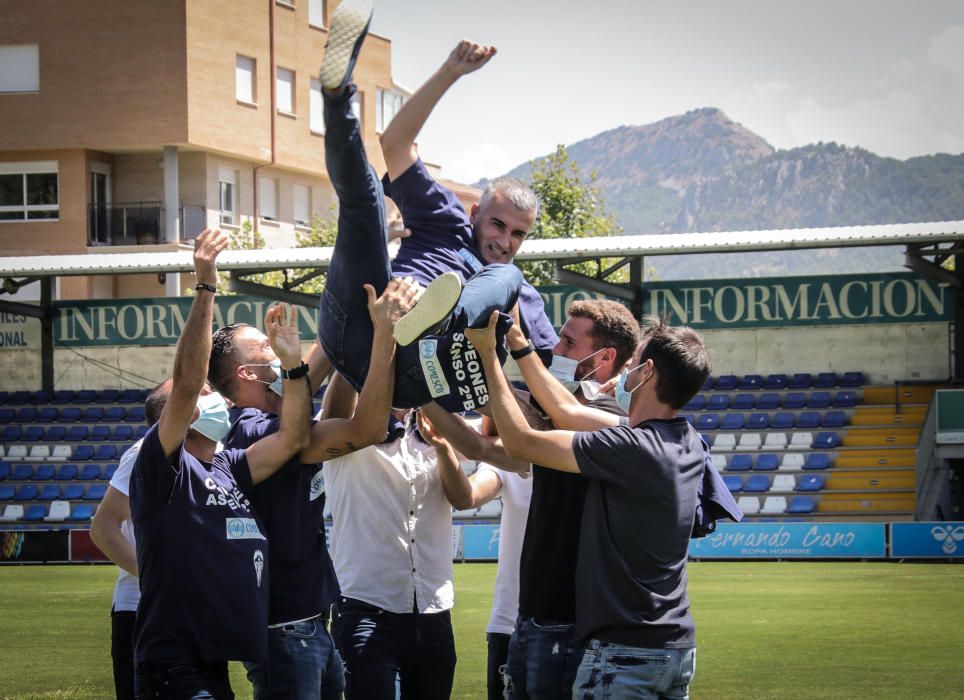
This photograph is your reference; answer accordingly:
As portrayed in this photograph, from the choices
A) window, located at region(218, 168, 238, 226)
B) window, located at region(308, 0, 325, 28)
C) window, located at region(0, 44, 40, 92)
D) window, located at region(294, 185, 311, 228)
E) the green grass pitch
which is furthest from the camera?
window, located at region(308, 0, 325, 28)

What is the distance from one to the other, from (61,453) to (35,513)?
2.37 meters

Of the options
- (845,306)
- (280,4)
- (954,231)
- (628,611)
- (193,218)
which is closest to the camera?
(628,611)

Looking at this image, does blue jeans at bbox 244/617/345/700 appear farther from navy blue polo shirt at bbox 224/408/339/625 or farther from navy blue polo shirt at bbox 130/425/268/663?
navy blue polo shirt at bbox 130/425/268/663

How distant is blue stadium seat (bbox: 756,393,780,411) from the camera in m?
27.5

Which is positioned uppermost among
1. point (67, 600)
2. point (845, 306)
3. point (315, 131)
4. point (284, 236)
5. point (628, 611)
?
point (315, 131)

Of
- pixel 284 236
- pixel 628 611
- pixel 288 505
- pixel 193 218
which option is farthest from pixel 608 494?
pixel 284 236

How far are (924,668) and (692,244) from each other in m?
13.2

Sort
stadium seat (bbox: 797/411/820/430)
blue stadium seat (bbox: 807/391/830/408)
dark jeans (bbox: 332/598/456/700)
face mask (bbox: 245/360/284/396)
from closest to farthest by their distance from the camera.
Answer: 1. face mask (bbox: 245/360/284/396)
2. dark jeans (bbox: 332/598/456/700)
3. stadium seat (bbox: 797/411/820/430)
4. blue stadium seat (bbox: 807/391/830/408)

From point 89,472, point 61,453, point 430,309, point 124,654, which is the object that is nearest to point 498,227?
point 430,309

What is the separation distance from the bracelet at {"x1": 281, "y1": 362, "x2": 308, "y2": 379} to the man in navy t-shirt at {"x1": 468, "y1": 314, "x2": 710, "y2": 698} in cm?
94

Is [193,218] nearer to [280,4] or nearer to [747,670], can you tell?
[280,4]

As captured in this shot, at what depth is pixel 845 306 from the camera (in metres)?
26.8

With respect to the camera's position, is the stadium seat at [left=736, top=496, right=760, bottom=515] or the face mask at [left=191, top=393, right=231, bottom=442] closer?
the face mask at [left=191, top=393, right=231, bottom=442]

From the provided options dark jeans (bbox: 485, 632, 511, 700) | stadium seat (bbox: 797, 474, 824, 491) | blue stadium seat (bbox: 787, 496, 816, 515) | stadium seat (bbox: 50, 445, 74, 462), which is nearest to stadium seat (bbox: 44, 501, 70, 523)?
stadium seat (bbox: 50, 445, 74, 462)
